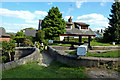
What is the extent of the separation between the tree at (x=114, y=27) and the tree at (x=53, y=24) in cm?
1002

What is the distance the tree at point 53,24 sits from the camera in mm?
18708

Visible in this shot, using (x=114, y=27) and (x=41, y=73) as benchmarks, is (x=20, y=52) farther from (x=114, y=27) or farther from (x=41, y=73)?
(x=114, y=27)

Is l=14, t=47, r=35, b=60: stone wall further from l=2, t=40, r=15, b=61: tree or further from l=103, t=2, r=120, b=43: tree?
l=103, t=2, r=120, b=43: tree

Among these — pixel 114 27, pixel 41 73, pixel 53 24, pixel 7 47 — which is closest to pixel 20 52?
pixel 7 47

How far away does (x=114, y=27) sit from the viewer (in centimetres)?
1788

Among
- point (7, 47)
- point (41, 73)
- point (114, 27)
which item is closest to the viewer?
point (41, 73)

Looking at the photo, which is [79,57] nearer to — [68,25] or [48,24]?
[48,24]

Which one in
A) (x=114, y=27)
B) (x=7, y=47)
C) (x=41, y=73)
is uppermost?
(x=114, y=27)

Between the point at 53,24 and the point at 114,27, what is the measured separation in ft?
41.8

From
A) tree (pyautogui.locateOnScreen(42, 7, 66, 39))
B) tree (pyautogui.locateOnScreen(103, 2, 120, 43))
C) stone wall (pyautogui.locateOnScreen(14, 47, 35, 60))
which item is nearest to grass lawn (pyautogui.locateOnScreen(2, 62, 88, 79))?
stone wall (pyautogui.locateOnScreen(14, 47, 35, 60))

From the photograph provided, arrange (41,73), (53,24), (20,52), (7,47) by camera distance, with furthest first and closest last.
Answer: (53,24) < (20,52) < (7,47) < (41,73)

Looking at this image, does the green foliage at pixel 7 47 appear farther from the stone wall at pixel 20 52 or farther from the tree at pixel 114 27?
the tree at pixel 114 27

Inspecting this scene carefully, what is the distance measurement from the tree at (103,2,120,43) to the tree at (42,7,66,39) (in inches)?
395

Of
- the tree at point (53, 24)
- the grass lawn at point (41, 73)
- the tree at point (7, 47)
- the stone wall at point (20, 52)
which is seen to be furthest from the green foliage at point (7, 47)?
the tree at point (53, 24)
